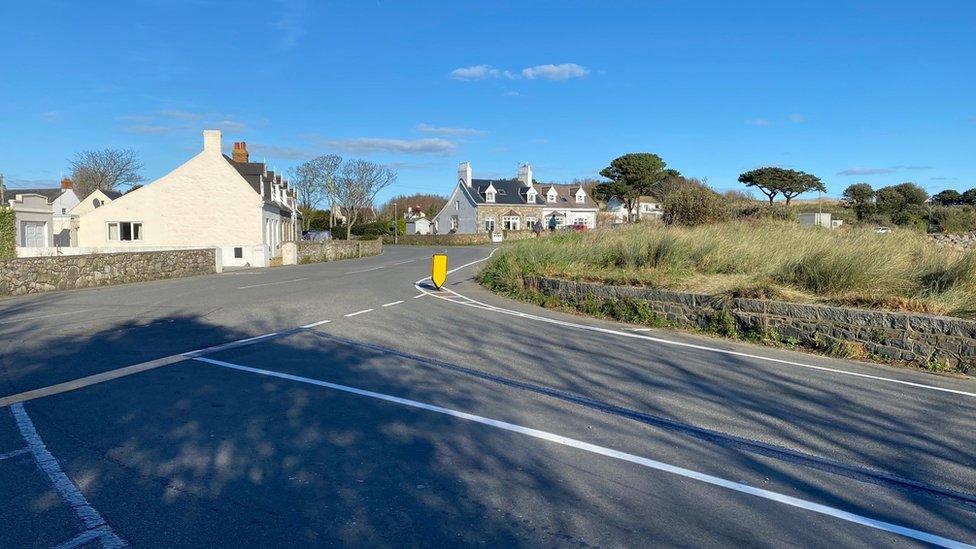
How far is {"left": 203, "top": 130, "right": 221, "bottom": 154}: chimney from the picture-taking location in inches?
1431

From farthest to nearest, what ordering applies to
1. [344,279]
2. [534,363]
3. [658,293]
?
1. [344,279]
2. [658,293]
3. [534,363]

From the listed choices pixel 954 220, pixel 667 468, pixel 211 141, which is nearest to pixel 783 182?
pixel 954 220

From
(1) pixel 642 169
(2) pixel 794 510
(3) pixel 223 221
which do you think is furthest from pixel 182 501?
(1) pixel 642 169

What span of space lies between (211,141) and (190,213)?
395 cm

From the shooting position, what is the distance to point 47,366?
8445mm

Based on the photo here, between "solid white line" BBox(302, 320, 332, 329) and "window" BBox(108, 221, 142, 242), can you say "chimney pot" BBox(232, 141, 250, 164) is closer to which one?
"window" BBox(108, 221, 142, 242)

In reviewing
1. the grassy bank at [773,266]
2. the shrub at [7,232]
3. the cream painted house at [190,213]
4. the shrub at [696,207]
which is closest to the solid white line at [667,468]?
the grassy bank at [773,266]

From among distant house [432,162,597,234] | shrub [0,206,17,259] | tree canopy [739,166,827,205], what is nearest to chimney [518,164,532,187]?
distant house [432,162,597,234]

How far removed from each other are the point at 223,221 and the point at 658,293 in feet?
96.4

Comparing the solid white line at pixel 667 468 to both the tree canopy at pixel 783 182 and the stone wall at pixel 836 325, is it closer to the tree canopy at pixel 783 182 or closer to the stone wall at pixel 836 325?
the stone wall at pixel 836 325

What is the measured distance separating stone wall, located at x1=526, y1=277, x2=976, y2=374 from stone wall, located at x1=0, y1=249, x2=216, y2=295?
1676 centimetres

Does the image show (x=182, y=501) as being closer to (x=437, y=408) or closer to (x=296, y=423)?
(x=296, y=423)

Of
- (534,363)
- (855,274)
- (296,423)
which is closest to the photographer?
(296,423)

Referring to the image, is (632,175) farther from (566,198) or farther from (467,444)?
(467,444)
